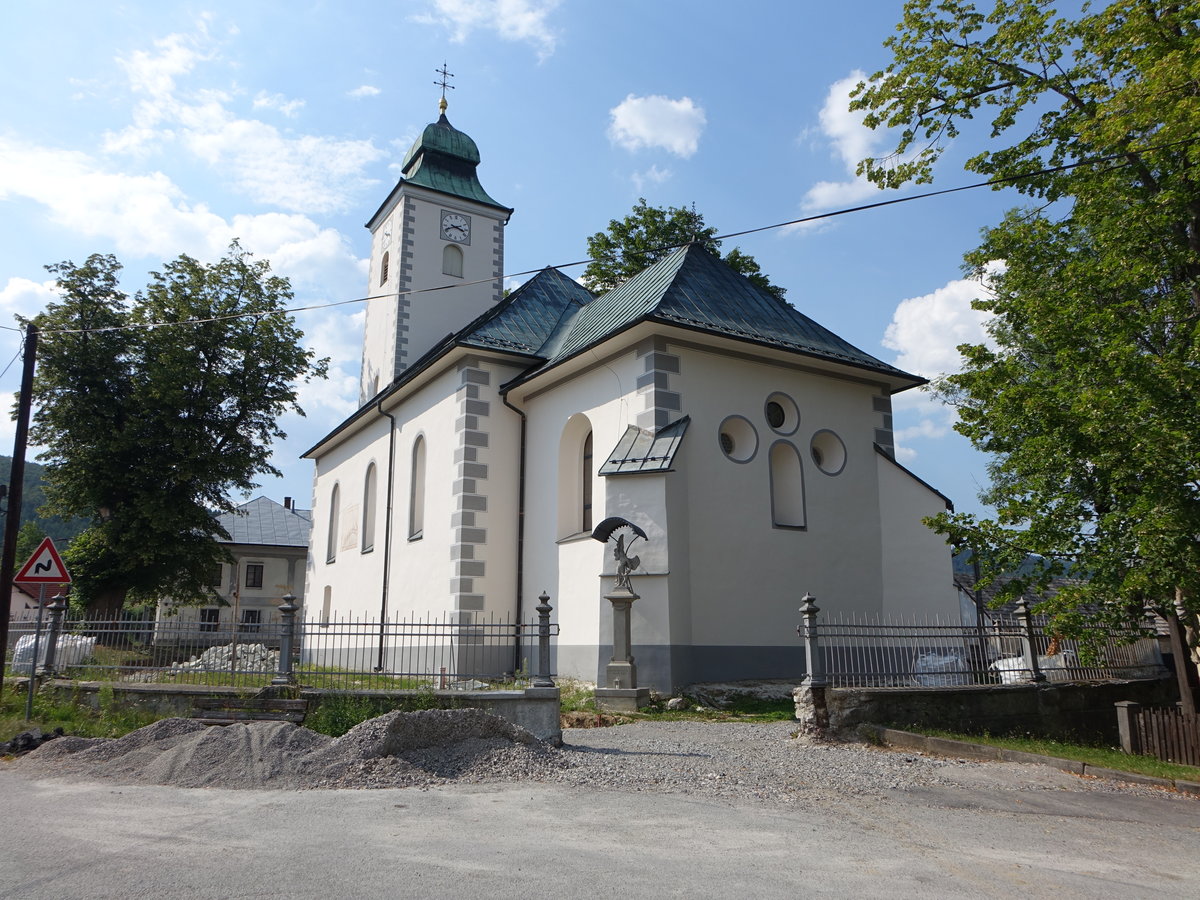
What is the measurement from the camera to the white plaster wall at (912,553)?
1598 centimetres

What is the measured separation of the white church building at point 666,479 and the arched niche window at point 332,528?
5.62 meters

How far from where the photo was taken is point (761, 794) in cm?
762

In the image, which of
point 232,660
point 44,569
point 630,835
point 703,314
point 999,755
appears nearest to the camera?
point 630,835

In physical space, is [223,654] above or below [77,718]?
above

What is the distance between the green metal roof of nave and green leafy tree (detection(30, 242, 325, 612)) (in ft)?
40.9

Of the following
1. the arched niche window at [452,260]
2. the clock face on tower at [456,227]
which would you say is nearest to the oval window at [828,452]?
the arched niche window at [452,260]

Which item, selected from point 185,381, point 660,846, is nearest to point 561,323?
point 185,381

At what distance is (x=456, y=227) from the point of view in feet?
87.7

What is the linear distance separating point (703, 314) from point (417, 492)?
8.59 m

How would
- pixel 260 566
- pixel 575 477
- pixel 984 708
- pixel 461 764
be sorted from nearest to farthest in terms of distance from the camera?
pixel 461 764, pixel 984 708, pixel 575 477, pixel 260 566

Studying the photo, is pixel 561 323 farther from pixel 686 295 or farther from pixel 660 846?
pixel 660 846

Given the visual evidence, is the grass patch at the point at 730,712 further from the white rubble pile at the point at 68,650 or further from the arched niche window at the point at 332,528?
the arched niche window at the point at 332,528

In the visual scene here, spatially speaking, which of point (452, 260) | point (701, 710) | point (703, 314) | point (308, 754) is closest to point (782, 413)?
point (703, 314)

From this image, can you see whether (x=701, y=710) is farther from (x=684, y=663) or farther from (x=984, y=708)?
(x=984, y=708)
